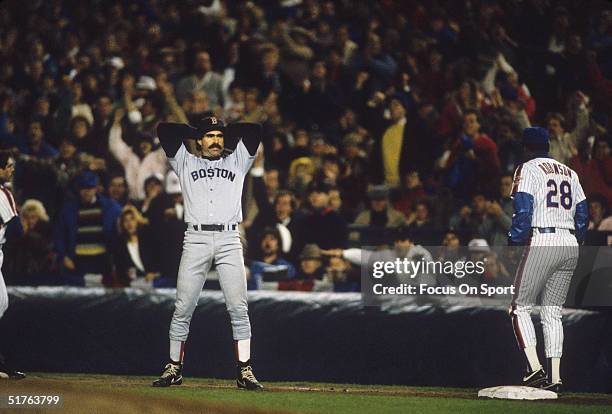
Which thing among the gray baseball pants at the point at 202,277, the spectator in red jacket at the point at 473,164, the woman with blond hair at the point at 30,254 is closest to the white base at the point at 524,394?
the gray baseball pants at the point at 202,277

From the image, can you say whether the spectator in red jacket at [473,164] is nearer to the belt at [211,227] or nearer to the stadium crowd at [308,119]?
the stadium crowd at [308,119]

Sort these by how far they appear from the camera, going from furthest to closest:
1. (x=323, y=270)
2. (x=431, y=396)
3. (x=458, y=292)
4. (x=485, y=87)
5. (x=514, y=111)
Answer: (x=485, y=87) → (x=514, y=111) → (x=323, y=270) → (x=458, y=292) → (x=431, y=396)

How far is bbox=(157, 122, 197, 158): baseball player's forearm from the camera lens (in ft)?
23.3

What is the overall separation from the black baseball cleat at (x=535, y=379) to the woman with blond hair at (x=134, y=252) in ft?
13.2

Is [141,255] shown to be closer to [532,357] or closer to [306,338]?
[306,338]

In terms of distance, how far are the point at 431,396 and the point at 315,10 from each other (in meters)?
6.62

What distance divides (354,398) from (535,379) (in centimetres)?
109

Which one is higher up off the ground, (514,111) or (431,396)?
(514,111)

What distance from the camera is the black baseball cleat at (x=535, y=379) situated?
22.3ft

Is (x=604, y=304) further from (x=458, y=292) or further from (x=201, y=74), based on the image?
(x=201, y=74)

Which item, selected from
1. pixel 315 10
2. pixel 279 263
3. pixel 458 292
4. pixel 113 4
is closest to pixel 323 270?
pixel 279 263

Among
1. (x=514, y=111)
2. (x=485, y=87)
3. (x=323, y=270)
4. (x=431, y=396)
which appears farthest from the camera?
(x=485, y=87)

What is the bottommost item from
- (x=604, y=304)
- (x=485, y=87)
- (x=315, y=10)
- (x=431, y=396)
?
(x=431, y=396)

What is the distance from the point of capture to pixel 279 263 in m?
9.67
